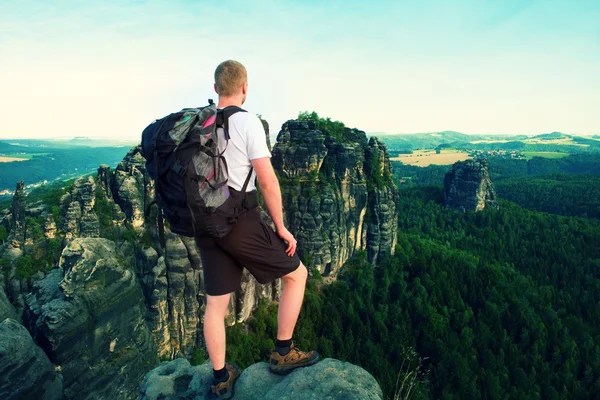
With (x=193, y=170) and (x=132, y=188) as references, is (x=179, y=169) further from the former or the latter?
(x=132, y=188)

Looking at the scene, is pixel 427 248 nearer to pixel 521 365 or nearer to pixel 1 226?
pixel 521 365

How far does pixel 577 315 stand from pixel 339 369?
64.7m

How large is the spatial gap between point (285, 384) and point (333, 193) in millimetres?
48124

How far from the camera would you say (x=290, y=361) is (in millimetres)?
6473

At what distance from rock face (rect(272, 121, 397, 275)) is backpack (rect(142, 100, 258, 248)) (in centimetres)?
4631

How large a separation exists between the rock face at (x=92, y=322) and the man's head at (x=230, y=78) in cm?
2194

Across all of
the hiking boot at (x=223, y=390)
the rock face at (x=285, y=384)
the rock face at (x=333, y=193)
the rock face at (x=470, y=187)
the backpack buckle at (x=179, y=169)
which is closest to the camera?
the backpack buckle at (x=179, y=169)

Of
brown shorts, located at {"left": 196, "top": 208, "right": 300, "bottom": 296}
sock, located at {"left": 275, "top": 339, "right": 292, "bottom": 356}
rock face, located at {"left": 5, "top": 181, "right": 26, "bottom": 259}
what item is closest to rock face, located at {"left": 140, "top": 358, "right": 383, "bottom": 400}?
sock, located at {"left": 275, "top": 339, "right": 292, "bottom": 356}

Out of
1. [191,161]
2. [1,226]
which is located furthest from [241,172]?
[1,226]

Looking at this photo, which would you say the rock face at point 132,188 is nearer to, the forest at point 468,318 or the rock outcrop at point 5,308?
the rock outcrop at point 5,308

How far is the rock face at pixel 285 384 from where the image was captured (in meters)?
5.72

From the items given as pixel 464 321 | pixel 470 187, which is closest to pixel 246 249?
pixel 464 321

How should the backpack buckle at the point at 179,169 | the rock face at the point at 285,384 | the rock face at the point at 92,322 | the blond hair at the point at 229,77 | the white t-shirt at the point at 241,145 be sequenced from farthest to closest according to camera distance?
the rock face at the point at 92,322 < the rock face at the point at 285,384 < the blond hair at the point at 229,77 < the white t-shirt at the point at 241,145 < the backpack buckle at the point at 179,169

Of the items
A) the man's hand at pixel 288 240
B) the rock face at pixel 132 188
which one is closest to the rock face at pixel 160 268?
the rock face at pixel 132 188
